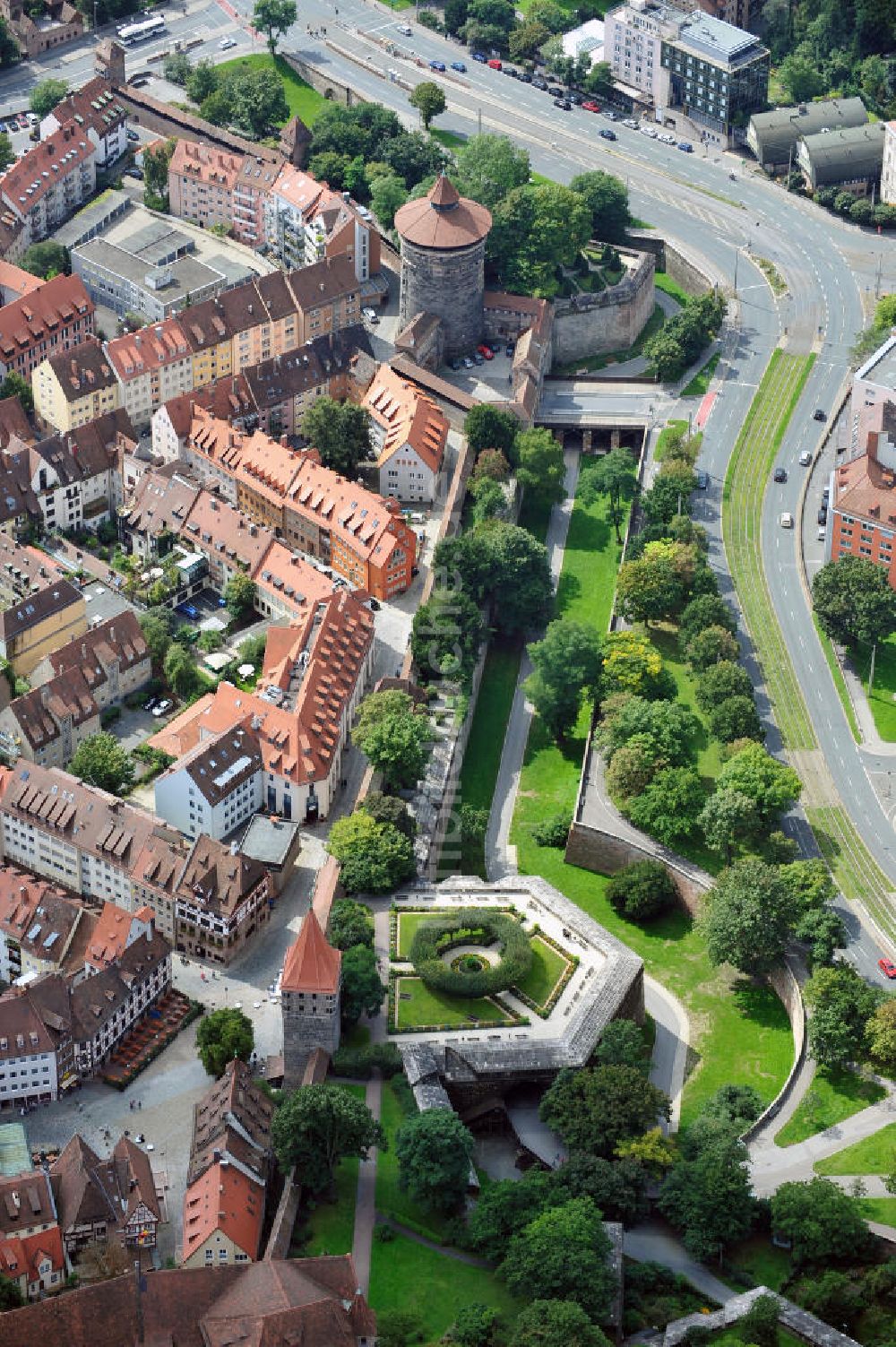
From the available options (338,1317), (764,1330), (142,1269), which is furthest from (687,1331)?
(142,1269)

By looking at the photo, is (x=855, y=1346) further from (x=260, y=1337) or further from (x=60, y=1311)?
(x=60, y=1311)

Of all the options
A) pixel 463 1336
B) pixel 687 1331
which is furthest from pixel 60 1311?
pixel 687 1331

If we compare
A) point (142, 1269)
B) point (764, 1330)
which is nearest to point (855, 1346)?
point (764, 1330)

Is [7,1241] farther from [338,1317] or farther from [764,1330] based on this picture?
[764,1330]

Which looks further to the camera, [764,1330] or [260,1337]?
[764,1330]

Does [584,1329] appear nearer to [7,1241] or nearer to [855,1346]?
[855,1346]

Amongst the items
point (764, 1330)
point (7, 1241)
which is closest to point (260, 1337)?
point (7, 1241)

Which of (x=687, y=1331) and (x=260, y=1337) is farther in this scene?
(x=687, y=1331)
